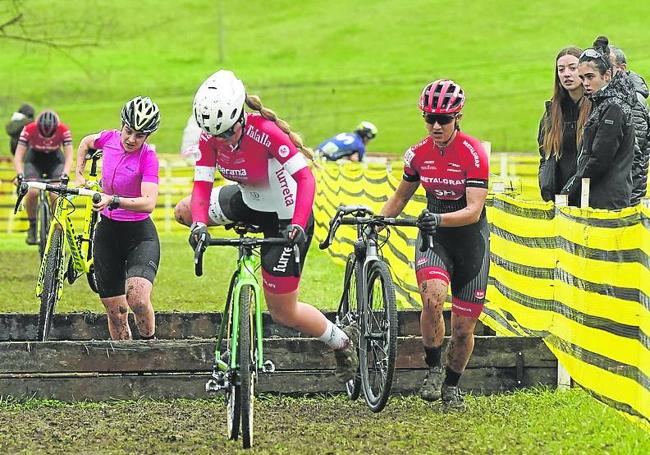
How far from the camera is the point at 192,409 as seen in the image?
920cm

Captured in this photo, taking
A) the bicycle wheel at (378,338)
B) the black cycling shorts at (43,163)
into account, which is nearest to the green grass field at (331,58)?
the black cycling shorts at (43,163)

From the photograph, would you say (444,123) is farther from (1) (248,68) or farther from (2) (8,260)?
(1) (248,68)

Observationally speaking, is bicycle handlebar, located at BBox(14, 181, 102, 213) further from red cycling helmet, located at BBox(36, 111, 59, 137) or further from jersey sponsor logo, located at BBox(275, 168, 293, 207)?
red cycling helmet, located at BBox(36, 111, 59, 137)

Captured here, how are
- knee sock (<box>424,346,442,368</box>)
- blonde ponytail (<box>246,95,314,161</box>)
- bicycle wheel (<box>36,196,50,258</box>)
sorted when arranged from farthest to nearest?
bicycle wheel (<box>36,196,50,258</box>), knee sock (<box>424,346,442,368</box>), blonde ponytail (<box>246,95,314,161</box>)

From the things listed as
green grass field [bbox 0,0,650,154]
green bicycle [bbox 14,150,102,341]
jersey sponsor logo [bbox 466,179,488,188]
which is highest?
green grass field [bbox 0,0,650,154]

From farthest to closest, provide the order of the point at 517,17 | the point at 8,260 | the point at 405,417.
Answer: the point at 517,17 < the point at 8,260 < the point at 405,417

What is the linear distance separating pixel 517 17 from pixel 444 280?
291 feet

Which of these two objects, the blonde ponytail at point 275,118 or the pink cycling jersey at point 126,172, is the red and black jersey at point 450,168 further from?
the pink cycling jersey at point 126,172

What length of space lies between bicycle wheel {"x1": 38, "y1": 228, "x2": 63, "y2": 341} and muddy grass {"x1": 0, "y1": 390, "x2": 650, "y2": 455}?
2017 mm

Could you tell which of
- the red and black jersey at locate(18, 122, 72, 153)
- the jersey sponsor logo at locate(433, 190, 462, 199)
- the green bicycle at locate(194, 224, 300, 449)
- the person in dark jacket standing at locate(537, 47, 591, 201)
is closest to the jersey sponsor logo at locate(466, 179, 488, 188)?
the jersey sponsor logo at locate(433, 190, 462, 199)

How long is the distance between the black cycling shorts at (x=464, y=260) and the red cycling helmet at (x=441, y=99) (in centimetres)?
80

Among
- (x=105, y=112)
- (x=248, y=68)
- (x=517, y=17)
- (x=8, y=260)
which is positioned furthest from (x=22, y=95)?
(x=8, y=260)

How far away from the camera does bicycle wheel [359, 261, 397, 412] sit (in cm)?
873

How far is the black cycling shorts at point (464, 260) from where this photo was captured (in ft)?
30.8
